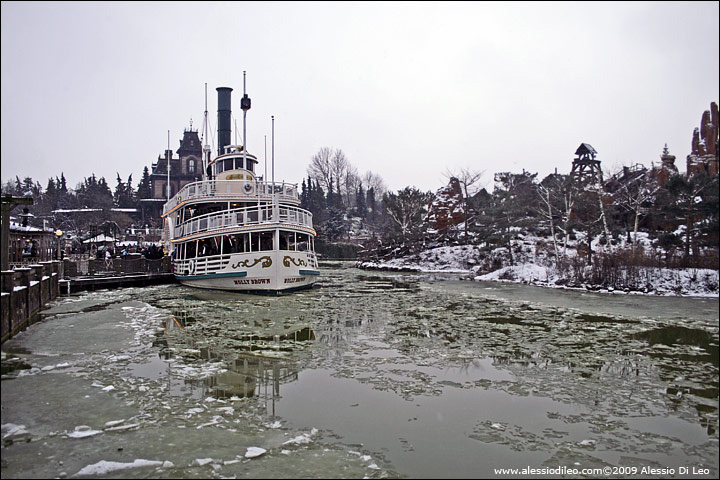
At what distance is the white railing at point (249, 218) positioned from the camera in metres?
21.8

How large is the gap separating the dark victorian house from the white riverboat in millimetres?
50907

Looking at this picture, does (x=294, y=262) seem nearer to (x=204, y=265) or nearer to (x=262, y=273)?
(x=262, y=273)

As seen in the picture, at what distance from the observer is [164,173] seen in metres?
76.9

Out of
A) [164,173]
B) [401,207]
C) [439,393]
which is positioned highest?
[164,173]

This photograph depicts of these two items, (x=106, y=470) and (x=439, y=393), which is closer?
(x=106, y=470)

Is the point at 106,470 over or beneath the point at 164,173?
beneath

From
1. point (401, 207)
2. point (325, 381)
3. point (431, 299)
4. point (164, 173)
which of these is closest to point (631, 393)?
point (325, 381)

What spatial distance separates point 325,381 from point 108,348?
510cm

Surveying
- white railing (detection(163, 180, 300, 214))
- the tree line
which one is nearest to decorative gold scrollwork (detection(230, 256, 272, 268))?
white railing (detection(163, 180, 300, 214))

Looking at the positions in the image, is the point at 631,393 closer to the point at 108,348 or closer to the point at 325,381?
the point at 325,381

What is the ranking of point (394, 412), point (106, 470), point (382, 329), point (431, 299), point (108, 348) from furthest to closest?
point (431, 299)
point (382, 329)
point (108, 348)
point (394, 412)
point (106, 470)

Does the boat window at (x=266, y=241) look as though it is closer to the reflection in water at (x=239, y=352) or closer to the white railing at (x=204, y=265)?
the white railing at (x=204, y=265)

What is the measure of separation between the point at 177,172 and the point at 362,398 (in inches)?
3072

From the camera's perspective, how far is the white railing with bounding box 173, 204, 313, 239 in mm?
21828
